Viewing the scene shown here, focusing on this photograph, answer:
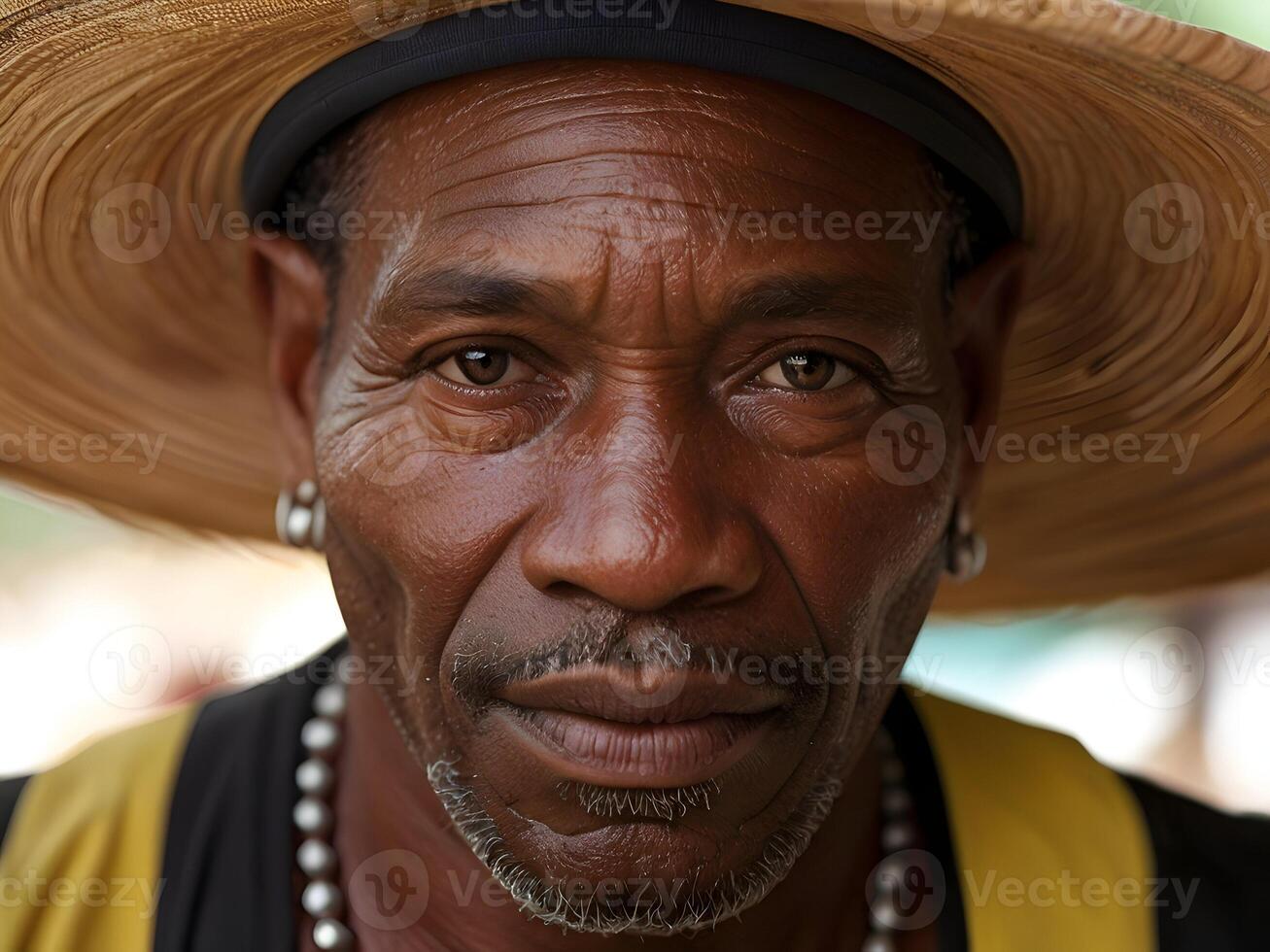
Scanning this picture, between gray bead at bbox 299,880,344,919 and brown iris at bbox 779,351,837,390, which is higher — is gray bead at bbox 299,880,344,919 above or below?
below

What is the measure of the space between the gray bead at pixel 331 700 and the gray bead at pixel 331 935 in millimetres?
315

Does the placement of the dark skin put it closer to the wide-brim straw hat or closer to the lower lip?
the lower lip

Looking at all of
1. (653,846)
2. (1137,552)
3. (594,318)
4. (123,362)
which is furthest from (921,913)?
(123,362)

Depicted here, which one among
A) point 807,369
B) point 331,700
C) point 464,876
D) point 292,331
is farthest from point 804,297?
point 331,700

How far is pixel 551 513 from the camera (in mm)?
1530

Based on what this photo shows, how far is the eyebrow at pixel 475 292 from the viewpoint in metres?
1.53

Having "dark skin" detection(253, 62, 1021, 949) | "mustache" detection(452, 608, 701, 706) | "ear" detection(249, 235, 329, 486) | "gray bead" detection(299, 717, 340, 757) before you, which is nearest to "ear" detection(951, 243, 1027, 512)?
"dark skin" detection(253, 62, 1021, 949)

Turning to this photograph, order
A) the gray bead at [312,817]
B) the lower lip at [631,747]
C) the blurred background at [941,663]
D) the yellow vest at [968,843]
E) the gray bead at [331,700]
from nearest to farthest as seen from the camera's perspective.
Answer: the lower lip at [631,747], the yellow vest at [968,843], the gray bead at [312,817], the gray bead at [331,700], the blurred background at [941,663]

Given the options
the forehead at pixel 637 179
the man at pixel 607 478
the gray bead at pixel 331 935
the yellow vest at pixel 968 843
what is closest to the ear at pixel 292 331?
the man at pixel 607 478

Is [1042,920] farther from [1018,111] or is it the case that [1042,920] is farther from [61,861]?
[61,861]

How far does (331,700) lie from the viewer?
6.97 ft

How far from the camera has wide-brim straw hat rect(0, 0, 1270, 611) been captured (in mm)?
1544

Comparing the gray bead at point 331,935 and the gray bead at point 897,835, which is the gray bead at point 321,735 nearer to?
the gray bead at point 331,935

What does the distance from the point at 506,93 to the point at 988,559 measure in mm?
1338
